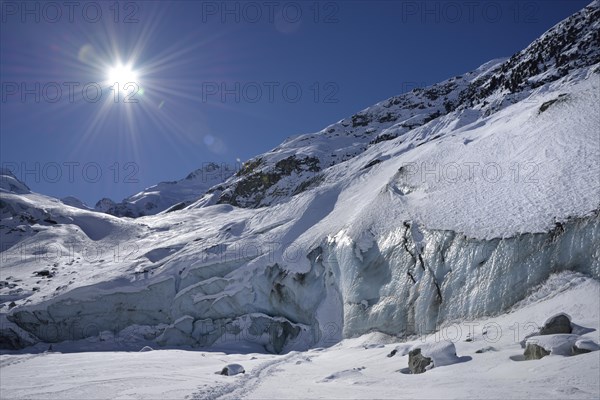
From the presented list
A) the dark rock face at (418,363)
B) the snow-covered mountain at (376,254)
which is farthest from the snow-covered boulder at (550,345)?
the snow-covered mountain at (376,254)

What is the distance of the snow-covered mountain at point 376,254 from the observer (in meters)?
12.2

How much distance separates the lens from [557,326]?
7898 mm

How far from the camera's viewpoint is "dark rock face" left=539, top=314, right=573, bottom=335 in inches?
309

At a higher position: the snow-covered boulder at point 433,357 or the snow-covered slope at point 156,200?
the snow-covered slope at point 156,200

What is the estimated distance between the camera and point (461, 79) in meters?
120

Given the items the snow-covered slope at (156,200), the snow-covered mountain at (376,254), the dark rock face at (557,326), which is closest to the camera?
the dark rock face at (557,326)

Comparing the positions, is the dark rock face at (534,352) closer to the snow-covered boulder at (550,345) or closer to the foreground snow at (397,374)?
the snow-covered boulder at (550,345)

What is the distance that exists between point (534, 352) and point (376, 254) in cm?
1044

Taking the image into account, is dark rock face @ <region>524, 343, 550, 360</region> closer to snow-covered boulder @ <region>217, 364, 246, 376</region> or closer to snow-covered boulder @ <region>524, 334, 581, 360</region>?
snow-covered boulder @ <region>524, 334, 581, 360</region>

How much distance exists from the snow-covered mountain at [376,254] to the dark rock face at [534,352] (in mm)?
3771

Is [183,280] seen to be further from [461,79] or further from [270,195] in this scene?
[461,79]

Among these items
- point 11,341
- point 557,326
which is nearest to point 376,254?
point 557,326

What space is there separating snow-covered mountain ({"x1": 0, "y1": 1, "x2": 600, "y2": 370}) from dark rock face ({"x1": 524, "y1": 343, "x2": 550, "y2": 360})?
377 cm

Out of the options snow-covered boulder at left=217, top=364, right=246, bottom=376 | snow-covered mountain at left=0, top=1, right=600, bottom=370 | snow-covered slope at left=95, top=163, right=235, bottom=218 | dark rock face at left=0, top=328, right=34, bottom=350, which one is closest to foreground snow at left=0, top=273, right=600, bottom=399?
snow-covered boulder at left=217, top=364, right=246, bottom=376
